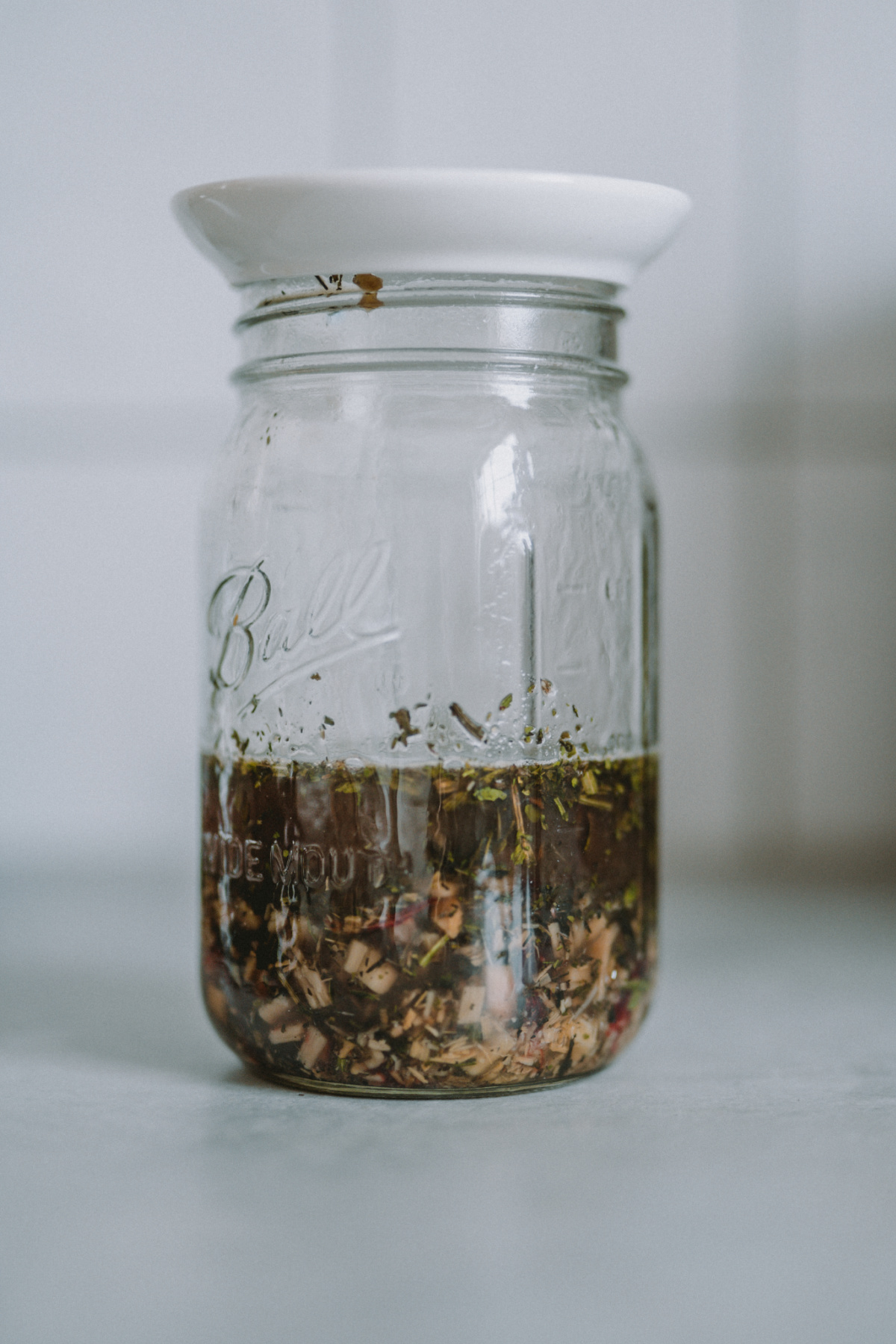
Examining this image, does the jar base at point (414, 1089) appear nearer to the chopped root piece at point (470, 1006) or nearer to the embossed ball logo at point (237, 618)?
the chopped root piece at point (470, 1006)

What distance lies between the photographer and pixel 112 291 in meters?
1.06

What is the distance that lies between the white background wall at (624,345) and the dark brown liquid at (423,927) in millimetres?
553

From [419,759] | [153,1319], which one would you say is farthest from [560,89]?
[153,1319]

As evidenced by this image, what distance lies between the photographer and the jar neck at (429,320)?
54cm

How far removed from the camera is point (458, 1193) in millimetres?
459

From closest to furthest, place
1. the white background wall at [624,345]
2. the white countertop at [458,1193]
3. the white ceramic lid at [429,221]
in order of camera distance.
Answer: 1. the white countertop at [458,1193]
2. the white ceramic lid at [429,221]
3. the white background wall at [624,345]

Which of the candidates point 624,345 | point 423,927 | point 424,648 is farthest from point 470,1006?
point 624,345

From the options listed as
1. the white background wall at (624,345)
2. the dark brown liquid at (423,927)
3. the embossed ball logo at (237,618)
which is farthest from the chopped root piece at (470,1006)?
the white background wall at (624,345)

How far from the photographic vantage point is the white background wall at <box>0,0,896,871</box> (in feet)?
3.40

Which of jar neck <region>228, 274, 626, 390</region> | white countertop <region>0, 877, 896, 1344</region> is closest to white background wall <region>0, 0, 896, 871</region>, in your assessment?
white countertop <region>0, 877, 896, 1344</region>

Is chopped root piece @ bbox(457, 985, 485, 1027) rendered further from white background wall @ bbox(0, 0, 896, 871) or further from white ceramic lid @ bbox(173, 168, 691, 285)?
white background wall @ bbox(0, 0, 896, 871)

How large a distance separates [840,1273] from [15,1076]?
36 cm

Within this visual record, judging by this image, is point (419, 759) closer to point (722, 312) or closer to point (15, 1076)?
point (15, 1076)

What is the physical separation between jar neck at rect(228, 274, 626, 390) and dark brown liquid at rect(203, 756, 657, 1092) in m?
0.17
